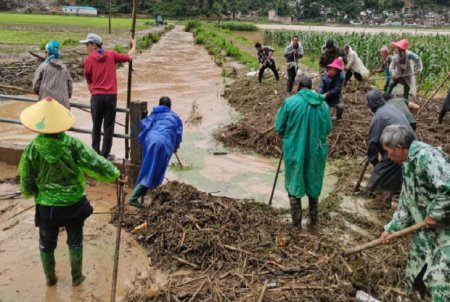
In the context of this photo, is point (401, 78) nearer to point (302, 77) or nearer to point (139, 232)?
point (302, 77)

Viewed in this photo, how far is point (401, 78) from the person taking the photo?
9.96 meters

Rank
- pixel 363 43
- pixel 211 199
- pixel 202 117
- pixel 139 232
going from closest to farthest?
pixel 139 232 → pixel 211 199 → pixel 202 117 → pixel 363 43

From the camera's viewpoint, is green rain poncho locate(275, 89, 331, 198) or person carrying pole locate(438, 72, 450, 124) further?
person carrying pole locate(438, 72, 450, 124)

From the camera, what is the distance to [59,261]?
455 centimetres

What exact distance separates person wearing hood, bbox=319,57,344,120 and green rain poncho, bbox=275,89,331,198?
12.4 ft

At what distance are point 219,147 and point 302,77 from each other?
12.4ft

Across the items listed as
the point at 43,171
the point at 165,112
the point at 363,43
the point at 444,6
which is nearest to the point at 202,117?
the point at 165,112

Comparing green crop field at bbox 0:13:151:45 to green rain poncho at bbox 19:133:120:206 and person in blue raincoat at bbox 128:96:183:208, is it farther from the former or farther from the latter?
green rain poncho at bbox 19:133:120:206

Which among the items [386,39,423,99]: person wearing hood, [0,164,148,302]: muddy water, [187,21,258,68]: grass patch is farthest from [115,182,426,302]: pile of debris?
[187,21,258,68]: grass patch

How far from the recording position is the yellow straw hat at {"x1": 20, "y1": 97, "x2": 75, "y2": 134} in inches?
138

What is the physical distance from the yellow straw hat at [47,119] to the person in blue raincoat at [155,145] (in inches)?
72.6

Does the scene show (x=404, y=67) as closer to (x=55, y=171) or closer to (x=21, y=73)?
(x=55, y=171)

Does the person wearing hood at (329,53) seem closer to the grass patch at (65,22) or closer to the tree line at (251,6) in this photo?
the grass patch at (65,22)

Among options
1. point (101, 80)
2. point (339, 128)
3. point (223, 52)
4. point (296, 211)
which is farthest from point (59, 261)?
point (223, 52)
